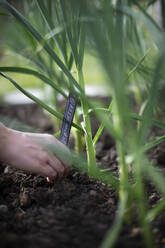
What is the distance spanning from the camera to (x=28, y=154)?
0.75m

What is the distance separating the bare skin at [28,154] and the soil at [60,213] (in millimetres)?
48

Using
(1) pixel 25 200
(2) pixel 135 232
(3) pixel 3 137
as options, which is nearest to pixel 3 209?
(1) pixel 25 200

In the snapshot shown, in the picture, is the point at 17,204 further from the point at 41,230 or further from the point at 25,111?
the point at 25,111

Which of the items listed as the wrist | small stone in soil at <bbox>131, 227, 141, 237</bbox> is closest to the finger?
the wrist

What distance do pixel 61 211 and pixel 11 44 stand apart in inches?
47.3

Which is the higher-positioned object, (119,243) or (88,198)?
(88,198)

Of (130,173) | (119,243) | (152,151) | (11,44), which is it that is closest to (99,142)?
(152,151)

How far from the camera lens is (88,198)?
71 centimetres

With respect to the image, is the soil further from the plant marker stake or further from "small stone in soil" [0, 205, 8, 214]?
the plant marker stake

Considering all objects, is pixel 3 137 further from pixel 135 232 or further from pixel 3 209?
pixel 135 232

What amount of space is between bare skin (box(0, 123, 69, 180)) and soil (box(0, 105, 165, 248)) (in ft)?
0.16

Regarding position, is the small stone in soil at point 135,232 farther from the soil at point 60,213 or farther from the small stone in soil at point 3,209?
the small stone in soil at point 3,209

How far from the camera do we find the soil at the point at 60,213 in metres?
0.55

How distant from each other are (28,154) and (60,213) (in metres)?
0.18
